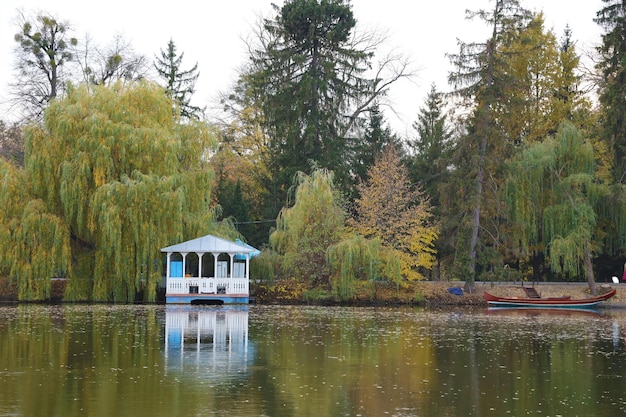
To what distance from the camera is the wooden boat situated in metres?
41.8

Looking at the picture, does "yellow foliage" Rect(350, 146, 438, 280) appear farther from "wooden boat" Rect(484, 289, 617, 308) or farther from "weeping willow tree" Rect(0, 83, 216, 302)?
"weeping willow tree" Rect(0, 83, 216, 302)

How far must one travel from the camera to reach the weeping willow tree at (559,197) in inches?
1714

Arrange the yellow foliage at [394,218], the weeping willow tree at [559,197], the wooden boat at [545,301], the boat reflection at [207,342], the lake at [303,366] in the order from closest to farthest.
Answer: the lake at [303,366] < the boat reflection at [207,342] < the wooden boat at [545,301] < the weeping willow tree at [559,197] < the yellow foliage at [394,218]

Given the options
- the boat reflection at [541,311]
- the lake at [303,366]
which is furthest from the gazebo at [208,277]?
the boat reflection at [541,311]

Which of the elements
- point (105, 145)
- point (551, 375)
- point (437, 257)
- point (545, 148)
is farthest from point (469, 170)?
point (551, 375)

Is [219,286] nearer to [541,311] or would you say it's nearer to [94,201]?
[94,201]

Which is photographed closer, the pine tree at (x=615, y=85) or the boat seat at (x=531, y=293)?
the boat seat at (x=531, y=293)

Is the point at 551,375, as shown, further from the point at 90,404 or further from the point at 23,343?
the point at 23,343

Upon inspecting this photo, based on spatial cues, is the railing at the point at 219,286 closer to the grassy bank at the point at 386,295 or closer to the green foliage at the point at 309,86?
the grassy bank at the point at 386,295

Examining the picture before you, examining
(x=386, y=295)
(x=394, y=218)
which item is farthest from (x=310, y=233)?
(x=386, y=295)

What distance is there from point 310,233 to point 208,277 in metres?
5.68

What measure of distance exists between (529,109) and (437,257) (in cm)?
1050

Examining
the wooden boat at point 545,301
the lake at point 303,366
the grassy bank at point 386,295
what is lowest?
the lake at point 303,366

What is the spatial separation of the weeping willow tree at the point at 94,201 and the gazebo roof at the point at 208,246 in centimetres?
67
